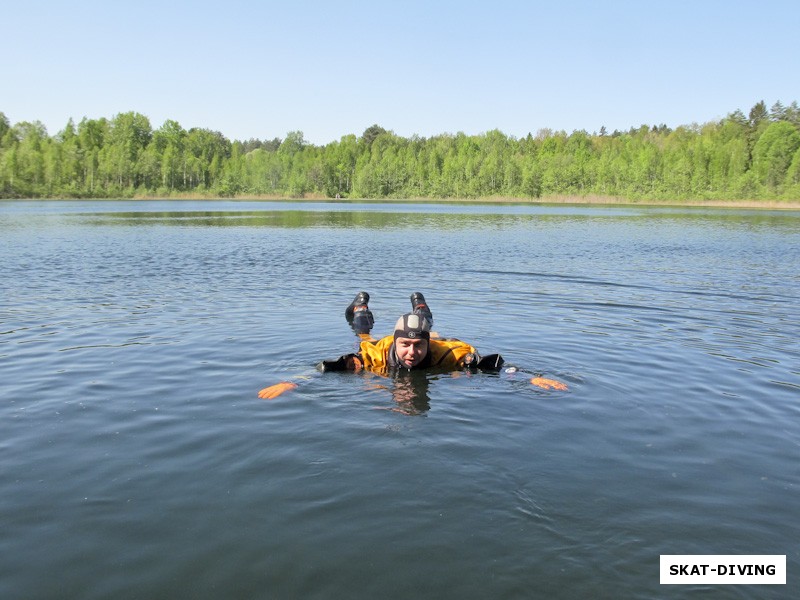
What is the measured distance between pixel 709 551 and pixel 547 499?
1.45 meters

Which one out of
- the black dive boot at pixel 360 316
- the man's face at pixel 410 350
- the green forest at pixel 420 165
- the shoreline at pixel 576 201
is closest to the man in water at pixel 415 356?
the man's face at pixel 410 350

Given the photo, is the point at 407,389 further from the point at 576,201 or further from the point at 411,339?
the point at 576,201

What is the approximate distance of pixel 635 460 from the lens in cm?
722

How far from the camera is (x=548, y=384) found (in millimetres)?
10016

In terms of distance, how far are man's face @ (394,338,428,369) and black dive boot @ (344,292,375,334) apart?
10.0ft

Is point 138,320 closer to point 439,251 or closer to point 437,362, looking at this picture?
point 437,362

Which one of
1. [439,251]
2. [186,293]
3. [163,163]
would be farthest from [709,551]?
[163,163]

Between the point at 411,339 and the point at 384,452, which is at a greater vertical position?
the point at 411,339

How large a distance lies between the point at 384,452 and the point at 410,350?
115 inches

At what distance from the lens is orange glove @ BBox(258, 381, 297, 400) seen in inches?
368

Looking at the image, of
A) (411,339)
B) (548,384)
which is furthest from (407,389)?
(548,384)

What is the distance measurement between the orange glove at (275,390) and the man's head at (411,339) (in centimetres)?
175

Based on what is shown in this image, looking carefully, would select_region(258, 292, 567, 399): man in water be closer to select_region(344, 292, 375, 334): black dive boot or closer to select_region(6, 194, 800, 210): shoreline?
select_region(344, 292, 375, 334): black dive boot

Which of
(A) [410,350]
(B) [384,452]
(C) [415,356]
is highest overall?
(A) [410,350]
